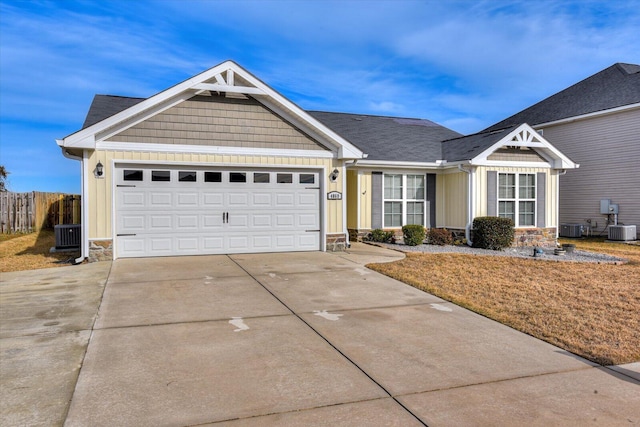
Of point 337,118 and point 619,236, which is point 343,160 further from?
point 619,236

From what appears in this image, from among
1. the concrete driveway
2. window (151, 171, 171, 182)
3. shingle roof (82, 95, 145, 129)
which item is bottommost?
the concrete driveway

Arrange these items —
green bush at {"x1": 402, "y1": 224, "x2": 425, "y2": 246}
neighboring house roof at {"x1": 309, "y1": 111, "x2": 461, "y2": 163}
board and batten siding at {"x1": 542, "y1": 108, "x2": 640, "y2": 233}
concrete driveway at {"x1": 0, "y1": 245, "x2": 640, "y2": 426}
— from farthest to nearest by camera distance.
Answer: board and batten siding at {"x1": 542, "y1": 108, "x2": 640, "y2": 233} < neighboring house roof at {"x1": 309, "y1": 111, "x2": 461, "y2": 163} < green bush at {"x1": 402, "y1": 224, "x2": 425, "y2": 246} < concrete driveway at {"x1": 0, "y1": 245, "x2": 640, "y2": 426}

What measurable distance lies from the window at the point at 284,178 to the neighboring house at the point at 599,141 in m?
14.2

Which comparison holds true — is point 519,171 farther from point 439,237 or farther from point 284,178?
point 284,178

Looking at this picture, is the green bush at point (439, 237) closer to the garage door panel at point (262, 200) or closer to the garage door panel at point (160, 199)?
the garage door panel at point (262, 200)

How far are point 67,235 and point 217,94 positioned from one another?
246 inches

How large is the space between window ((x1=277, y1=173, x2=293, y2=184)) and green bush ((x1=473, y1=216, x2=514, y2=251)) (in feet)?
20.0

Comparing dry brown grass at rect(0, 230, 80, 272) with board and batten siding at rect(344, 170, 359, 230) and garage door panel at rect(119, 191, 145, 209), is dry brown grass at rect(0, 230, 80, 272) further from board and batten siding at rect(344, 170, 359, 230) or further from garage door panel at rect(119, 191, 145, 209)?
board and batten siding at rect(344, 170, 359, 230)

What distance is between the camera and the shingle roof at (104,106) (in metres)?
10.4

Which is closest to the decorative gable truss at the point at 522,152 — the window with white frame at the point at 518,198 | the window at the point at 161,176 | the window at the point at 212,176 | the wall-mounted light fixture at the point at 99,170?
the window with white frame at the point at 518,198

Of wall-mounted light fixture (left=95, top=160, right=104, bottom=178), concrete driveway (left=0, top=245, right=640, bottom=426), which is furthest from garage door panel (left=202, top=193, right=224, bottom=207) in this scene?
concrete driveway (left=0, top=245, right=640, bottom=426)

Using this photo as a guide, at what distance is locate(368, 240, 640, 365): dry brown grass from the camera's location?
4.99m

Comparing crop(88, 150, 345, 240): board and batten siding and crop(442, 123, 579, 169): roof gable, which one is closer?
crop(88, 150, 345, 240): board and batten siding

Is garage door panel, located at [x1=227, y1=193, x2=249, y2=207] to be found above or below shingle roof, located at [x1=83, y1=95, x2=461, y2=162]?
below
